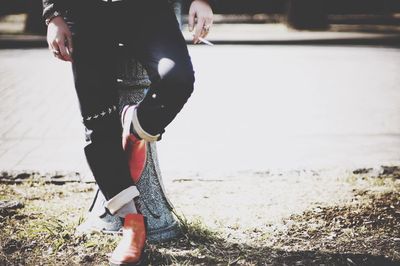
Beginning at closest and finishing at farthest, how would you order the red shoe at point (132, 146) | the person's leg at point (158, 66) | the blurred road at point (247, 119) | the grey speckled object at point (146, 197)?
1. the person's leg at point (158, 66)
2. the red shoe at point (132, 146)
3. the grey speckled object at point (146, 197)
4. the blurred road at point (247, 119)

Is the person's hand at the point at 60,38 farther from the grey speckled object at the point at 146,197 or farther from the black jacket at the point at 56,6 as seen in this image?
the grey speckled object at the point at 146,197

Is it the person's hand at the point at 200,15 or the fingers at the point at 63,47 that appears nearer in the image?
the fingers at the point at 63,47

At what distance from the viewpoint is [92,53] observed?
2262 millimetres

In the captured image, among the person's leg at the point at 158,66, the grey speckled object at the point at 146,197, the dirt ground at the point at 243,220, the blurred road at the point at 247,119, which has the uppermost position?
the person's leg at the point at 158,66

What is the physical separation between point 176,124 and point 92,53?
11.0 feet

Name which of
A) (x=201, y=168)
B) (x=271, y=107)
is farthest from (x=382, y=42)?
(x=201, y=168)

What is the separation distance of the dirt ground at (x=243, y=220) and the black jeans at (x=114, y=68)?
1.73ft

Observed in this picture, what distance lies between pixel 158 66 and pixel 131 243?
2.58 feet

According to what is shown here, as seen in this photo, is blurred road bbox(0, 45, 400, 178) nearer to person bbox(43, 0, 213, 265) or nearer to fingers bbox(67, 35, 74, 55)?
person bbox(43, 0, 213, 265)

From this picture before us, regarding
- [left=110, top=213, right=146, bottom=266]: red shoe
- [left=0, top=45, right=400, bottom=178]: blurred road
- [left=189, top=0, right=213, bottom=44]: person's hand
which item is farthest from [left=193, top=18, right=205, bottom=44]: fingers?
[left=0, top=45, right=400, bottom=178]: blurred road

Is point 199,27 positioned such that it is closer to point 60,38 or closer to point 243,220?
point 60,38

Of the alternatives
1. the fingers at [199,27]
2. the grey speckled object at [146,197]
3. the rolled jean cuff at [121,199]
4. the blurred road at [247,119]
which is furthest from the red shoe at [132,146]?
the blurred road at [247,119]

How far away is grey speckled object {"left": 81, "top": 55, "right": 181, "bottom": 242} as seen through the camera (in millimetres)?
2680

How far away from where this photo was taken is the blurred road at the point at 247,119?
437 cm
